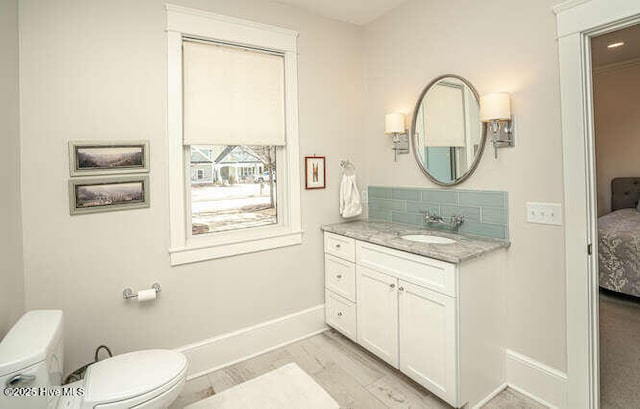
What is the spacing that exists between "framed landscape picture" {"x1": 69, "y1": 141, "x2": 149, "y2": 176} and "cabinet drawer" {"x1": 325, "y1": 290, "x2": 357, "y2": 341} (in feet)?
5.64

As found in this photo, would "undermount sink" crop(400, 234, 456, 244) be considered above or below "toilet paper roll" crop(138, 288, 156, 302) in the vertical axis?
above

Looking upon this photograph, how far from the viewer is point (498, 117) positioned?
195cm

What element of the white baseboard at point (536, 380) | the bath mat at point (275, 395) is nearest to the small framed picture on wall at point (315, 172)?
the bath mat at point (275, 395)

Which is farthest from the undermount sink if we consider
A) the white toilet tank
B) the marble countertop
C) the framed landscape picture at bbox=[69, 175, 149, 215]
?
the white toilet tank

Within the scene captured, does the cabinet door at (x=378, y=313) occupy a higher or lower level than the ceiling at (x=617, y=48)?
A: lower

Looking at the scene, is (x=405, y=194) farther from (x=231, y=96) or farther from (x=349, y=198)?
(x=231, y=96)

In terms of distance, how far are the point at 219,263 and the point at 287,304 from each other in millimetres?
684

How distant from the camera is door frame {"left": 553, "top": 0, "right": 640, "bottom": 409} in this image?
170cm

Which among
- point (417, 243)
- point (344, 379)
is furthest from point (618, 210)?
point (344, 379)

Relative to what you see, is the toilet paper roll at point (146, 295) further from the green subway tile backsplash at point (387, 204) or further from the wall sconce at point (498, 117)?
the wall sconce at point (498, 117)

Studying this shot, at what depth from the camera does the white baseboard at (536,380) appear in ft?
6.09

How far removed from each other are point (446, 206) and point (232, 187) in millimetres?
1628

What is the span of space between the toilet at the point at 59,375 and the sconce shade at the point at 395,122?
2.15 m

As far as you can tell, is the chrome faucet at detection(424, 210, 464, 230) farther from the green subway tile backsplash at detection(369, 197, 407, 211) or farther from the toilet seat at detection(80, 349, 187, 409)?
the toilet seat at detection(80, 349, 187, 409)
